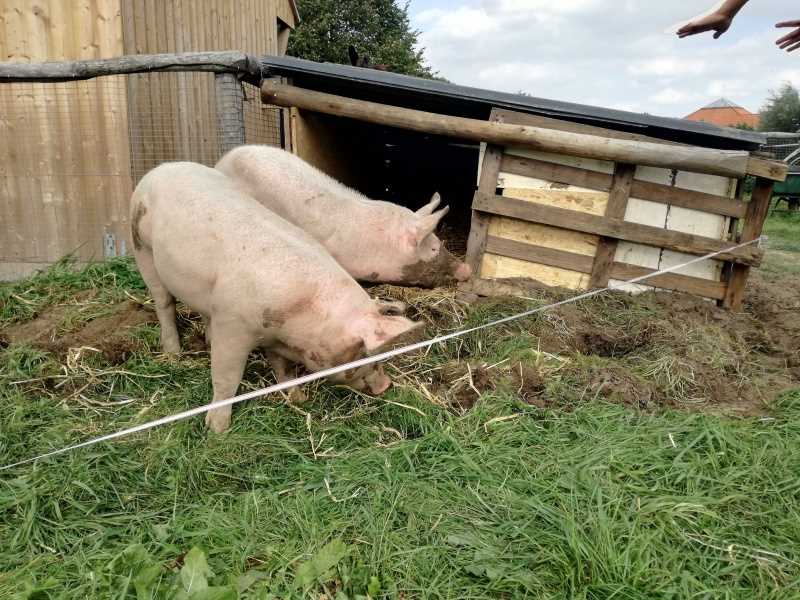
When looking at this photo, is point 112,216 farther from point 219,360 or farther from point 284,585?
point 284,585

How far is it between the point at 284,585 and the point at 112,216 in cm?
599

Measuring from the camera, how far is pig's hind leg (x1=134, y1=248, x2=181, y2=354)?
4641 millimetres

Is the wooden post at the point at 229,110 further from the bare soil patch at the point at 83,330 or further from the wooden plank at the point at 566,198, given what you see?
the wooden plank at the point at 566,198

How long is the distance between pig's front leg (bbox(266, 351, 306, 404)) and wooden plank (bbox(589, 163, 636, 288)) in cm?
310

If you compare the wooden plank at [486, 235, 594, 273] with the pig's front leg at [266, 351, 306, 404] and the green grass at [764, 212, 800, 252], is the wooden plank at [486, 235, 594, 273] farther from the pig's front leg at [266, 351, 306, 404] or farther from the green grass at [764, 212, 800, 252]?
the green grass at [764, 212, 800, 252]

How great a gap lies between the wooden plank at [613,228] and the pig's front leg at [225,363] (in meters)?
3.07

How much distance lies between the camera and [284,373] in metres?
4.15

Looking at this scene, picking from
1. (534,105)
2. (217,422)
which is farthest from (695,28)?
(534,105)

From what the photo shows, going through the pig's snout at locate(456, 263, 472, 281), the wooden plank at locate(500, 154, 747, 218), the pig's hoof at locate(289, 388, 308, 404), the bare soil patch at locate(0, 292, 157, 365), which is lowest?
the bare soil patch at locate(0, 292, 157, 365)

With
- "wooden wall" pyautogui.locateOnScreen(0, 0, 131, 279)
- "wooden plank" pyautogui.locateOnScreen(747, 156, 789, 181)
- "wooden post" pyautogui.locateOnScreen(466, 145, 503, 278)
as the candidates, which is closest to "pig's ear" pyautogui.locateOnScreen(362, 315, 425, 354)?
"wooden post" pyautogui.locateOnScreen(466, 145, 503, 278)

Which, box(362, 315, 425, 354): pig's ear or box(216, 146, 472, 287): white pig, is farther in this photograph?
box(216, 146, 472, 287): white pig

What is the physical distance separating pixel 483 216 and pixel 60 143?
492 cm

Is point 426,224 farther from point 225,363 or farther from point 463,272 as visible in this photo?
point 225,363

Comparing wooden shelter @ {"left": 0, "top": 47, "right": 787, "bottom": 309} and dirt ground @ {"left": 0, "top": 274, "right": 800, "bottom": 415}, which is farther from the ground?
wooden shelter @ {"left": 0, "top": 47, "right": 787, "bottom": 309}
